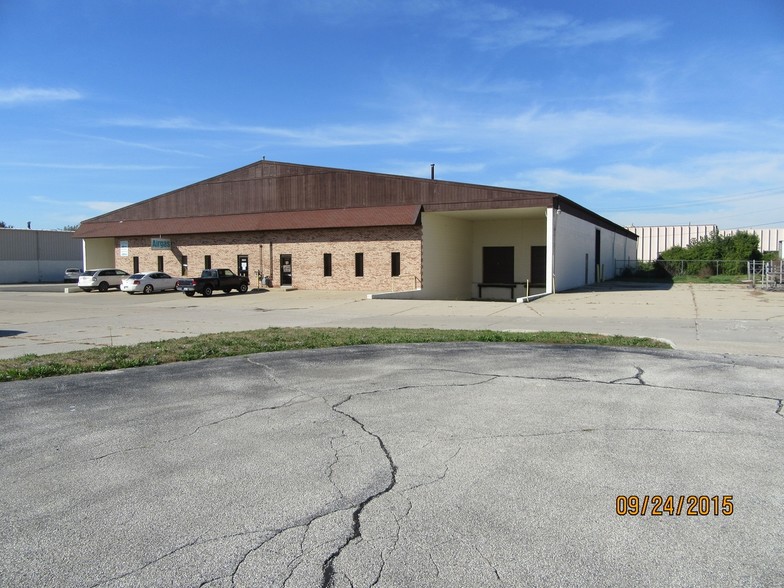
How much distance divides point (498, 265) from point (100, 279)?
27334 millimetres

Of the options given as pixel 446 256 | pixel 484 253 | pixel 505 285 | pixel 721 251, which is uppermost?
pixel 721 251

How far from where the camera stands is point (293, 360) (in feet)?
33.8

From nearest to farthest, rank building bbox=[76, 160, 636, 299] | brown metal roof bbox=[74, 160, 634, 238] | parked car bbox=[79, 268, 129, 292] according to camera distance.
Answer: brown metal roof bbox=[74, 160, 634, 238] < building bbox=[76, 160, 636, 299] < parked car bbox=[79, 268, 129, 292]

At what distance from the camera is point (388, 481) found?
4.56 m

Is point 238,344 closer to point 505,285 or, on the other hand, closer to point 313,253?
point 313,253

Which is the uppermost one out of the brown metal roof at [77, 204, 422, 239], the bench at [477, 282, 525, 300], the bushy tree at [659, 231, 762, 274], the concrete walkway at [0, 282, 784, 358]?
the brown metal roof at [77, 204, 422, 239]

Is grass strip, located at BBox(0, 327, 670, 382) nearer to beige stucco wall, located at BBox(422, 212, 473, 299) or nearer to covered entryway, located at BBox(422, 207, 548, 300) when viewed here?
beige stucco wall, located at BBox(422, 212, 473, 299)

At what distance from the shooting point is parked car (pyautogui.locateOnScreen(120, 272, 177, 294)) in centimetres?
3725

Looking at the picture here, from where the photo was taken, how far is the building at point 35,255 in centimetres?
6194

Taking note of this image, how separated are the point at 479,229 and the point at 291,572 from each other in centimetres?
3760

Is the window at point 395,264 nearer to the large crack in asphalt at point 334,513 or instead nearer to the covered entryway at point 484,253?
the covered entryway at point 484,253

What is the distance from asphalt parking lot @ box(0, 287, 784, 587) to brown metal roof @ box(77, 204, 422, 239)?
81.6 ft
